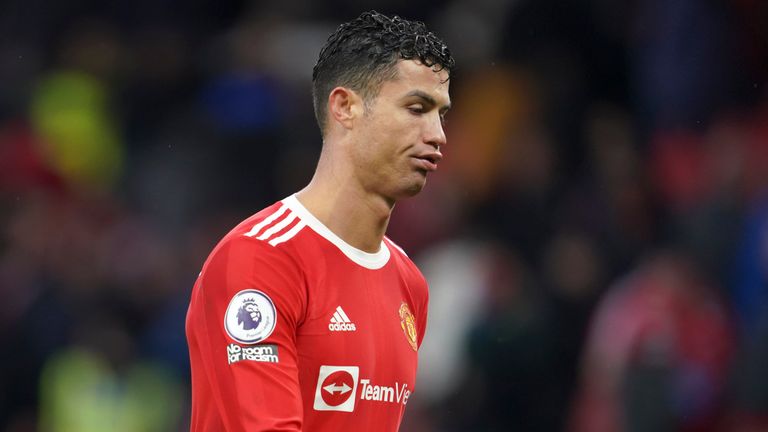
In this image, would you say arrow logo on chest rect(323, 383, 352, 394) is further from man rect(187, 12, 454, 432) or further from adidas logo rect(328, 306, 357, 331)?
adidas logo rect(328, 306, 357, 331)

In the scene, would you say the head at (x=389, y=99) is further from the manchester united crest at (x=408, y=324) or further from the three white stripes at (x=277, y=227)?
the manchester united crest at (x=408, y=324)

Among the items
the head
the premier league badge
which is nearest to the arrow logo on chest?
the premier league badge

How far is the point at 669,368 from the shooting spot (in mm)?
8039

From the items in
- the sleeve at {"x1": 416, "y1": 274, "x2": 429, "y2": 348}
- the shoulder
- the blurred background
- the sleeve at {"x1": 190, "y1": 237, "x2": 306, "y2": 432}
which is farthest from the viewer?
the blurred background

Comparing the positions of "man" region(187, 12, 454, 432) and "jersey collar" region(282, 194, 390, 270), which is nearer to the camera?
"man" region(187, 12, 454, 432)

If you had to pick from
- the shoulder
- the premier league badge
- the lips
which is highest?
the lips

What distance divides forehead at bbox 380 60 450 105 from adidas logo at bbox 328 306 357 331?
2.29 ft

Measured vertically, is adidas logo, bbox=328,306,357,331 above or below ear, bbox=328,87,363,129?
below

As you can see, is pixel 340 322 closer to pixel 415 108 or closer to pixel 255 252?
pixel 255 252

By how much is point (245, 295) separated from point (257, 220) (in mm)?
368

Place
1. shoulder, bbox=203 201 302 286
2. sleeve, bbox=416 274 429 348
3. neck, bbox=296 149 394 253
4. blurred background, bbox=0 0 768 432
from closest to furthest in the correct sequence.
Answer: shoulder, bbox=203 201 302 286 < neck, bbox=296 149 394 253 < sleeve, bbox=416 274 429 348 < blurred background, bbox=0 0 768 432

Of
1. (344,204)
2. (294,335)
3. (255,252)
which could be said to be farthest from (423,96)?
(294,335)

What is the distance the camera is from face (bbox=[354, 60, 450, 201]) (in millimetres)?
4457

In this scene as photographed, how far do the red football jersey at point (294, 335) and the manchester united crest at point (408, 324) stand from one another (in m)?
0.01
